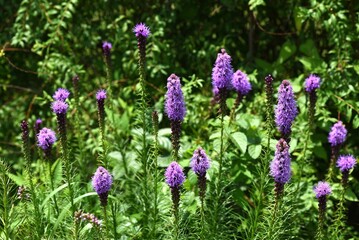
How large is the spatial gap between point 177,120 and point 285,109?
539mm

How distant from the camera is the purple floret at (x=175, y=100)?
3139 mm

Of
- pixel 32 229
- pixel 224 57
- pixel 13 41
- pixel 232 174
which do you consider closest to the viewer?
pixel 224 57

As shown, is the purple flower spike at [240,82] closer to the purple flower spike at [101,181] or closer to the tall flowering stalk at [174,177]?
the tall flowering stalk at [174,177]

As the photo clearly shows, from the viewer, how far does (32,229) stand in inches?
138

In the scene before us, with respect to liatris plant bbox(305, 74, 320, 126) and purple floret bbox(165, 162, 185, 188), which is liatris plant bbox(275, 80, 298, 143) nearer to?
liatris plant bbox(305, 74, 320, 126)

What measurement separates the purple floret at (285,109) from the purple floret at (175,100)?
0.48 meters

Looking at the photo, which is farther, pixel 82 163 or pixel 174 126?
pixel 82 163

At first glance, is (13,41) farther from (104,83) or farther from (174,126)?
(174,126)

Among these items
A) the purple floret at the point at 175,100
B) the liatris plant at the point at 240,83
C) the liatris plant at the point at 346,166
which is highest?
A: the liatris plant at the point at 240,83

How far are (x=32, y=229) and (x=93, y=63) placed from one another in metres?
2.27

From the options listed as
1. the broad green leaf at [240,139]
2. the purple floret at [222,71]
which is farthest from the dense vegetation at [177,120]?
the purple floret at [222,71]

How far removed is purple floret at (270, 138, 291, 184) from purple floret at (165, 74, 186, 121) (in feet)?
1.76

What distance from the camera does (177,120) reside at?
325 cm

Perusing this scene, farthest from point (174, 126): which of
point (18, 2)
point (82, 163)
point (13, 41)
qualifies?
point (18, 2)
